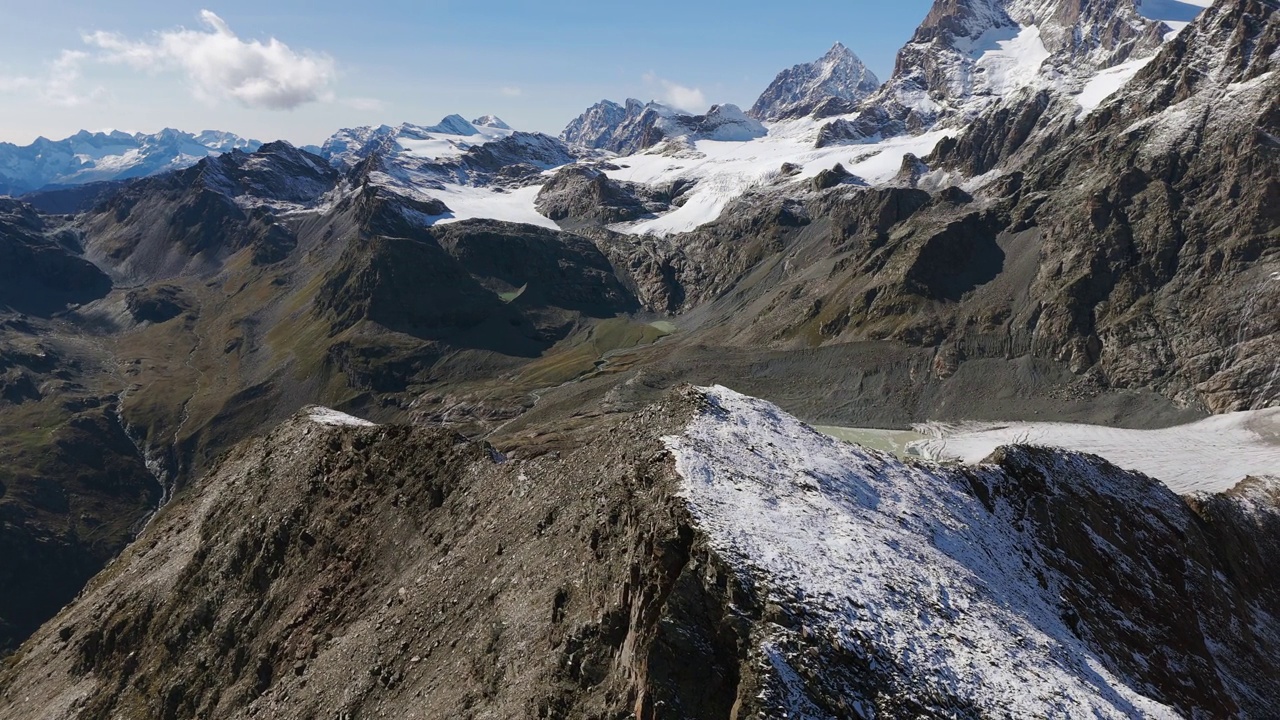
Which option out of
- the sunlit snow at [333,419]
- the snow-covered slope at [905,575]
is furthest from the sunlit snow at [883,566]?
the sunlit snow at [333,419]

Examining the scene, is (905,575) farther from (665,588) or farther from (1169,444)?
(1169,444)

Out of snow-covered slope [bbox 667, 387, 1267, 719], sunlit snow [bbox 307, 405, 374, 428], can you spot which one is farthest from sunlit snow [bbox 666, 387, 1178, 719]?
sunlit snow [bbox 307, 405, 374, 428]

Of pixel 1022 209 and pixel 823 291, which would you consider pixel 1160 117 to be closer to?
pixel 1022 209

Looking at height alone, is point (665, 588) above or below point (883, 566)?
below

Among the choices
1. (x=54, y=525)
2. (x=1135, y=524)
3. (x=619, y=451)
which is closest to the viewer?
(x=619, y=451)

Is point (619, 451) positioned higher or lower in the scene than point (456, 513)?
higher

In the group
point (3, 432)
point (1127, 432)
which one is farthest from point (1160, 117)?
point (3, 432)

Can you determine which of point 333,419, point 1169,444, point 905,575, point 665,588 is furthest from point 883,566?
point 1169,444
